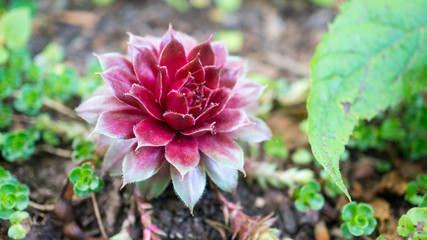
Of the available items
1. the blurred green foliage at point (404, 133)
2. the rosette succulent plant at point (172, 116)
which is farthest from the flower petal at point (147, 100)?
the blurred green foliage at point (404, 133)

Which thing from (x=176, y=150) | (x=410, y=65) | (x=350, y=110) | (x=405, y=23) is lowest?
(x=176, y=150)

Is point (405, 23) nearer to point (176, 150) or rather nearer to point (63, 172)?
point (176, 150)

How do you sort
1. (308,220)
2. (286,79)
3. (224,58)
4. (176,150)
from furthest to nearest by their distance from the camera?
1. (286,79)
2. (308,220)
3. (224,58)
4. (176,150)

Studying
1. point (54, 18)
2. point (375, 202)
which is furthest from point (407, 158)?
point (54, 18)

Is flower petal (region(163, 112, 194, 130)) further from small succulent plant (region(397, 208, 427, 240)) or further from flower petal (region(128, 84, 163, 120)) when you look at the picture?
small succulent plant (region(397, 208, 427, 240))

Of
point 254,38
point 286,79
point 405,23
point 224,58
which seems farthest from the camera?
point 254,38

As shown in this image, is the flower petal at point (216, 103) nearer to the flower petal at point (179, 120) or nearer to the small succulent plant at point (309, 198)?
the flower petal at point (179, 120)
